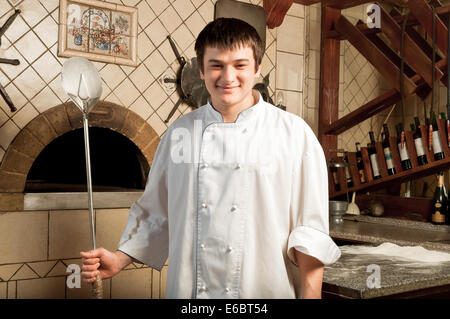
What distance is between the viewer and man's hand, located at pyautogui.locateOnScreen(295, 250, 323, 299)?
126cm

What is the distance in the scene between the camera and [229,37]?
1291mm

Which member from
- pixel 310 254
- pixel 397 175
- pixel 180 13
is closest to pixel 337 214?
pixel 397 175

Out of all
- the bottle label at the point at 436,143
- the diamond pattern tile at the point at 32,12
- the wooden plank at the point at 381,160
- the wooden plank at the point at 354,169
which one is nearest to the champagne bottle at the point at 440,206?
the bottle label at the point at 436,143

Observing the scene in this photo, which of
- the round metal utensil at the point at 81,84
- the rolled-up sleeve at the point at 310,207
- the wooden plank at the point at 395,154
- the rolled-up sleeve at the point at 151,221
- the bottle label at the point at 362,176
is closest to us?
the rolled-up sleeve at the point at 310,207

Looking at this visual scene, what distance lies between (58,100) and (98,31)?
47 centimetres

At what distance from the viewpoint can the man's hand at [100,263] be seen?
4.38ft

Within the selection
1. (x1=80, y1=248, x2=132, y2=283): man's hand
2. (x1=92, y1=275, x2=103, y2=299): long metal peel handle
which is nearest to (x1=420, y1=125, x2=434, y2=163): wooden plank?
(x1=80, y1=248, x2=132, y2=283): man's hand

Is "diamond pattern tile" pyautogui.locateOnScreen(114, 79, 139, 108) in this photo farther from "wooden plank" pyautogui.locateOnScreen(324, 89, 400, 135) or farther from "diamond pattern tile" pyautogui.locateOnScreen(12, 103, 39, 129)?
→ "wooden plank" pyautogui.locateOnScreen(324, 89, 400, 135)

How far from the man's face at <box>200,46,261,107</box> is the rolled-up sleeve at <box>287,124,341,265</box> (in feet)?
0.67

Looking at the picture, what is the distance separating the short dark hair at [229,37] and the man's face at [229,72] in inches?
0.5

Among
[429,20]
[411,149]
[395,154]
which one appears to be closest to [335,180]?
[395,154]

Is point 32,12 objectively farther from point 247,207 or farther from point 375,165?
point 375,165

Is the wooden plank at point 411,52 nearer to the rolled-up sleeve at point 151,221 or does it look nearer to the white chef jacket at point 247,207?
the white chef jacket at point 247,207

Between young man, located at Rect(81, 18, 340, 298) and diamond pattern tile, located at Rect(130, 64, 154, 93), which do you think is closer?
young man, located at Rect(81, 18, 340, 298)
